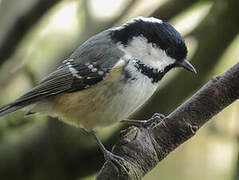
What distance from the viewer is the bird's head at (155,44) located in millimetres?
2195

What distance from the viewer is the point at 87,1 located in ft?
9.80

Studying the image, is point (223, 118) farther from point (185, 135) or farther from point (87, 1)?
point (185, 135)

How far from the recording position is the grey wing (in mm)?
2305

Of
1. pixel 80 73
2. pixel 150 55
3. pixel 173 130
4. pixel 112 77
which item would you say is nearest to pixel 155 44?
pixel 150 55

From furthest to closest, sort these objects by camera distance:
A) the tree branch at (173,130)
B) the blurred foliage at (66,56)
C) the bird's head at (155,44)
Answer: the blurred foliage at (66,56) → the bird's head at (155,44) → the tree branch at (173,130)

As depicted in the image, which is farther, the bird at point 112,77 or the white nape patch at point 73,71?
Answer: the white nape patch at point 73,71

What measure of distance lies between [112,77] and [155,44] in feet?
0.89

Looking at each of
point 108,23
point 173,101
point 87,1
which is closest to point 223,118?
point 173,101

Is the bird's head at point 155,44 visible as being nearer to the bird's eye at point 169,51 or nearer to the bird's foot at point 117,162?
the bird's eye at point 169,51

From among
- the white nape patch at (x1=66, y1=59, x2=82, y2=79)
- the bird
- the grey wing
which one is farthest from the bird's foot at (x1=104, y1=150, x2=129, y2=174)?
the white nape patch at (x1=66, y1=59, x2=82, y2=79)

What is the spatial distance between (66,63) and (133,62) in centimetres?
43

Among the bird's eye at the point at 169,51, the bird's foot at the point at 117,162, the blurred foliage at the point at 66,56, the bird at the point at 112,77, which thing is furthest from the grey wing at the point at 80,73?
the bird's foot at the point at 117,162

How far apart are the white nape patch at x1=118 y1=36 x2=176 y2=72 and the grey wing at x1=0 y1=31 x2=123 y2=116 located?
0.27ft

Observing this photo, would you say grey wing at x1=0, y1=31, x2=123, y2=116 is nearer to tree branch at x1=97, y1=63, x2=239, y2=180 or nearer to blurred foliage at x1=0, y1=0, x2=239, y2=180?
blurred foliage at x1=0, y1=0, x2=239, y2=180
